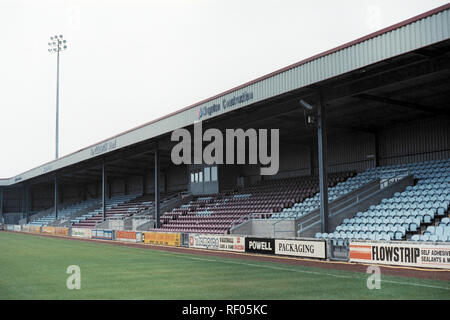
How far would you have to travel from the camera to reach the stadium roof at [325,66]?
15164 millimetres

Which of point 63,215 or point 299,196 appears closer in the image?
point 299,196

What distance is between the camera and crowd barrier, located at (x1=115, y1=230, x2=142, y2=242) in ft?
100.0

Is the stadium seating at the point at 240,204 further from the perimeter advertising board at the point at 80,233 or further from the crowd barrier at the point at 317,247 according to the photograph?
the perimeter advertising board at the point at 80,233

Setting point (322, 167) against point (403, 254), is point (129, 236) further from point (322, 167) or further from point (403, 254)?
point (403, 254)

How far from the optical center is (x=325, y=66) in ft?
62.2

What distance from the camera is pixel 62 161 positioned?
158ft

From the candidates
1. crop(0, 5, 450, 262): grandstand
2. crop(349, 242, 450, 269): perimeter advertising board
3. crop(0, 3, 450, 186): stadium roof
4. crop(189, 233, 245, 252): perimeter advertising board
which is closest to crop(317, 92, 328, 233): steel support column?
crop(0, 5, 450, 262): grandstand

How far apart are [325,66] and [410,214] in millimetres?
7137

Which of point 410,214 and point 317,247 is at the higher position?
point 410,214

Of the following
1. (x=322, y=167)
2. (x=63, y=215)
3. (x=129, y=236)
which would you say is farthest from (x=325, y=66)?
(x=63, y=215)

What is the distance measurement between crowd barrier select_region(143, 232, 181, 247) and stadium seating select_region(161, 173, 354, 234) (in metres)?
2.92

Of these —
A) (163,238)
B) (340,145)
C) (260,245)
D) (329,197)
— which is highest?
(340,145)

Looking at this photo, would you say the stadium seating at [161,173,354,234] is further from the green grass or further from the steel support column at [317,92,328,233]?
the green grass
